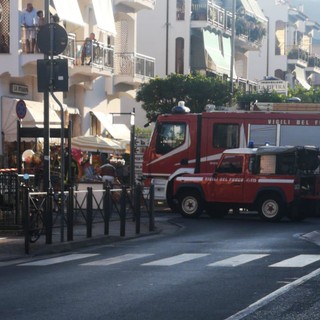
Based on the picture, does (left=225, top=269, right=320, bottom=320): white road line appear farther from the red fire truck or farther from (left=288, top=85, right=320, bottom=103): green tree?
(left=288, top=85, right=320, bottom=103): green tree

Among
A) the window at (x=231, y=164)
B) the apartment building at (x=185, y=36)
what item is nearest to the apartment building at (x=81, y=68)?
the window at (x=231, y=164)

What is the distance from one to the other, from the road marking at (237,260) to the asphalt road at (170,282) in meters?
0.02

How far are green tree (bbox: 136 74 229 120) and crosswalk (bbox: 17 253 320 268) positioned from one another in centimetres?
2821

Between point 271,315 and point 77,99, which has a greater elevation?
point 77,99

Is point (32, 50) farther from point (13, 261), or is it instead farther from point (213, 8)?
point (213, 8)

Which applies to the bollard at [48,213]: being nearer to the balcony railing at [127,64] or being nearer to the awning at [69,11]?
the awning at [69,11]

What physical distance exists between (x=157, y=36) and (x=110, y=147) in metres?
22.2

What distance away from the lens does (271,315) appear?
412 inches

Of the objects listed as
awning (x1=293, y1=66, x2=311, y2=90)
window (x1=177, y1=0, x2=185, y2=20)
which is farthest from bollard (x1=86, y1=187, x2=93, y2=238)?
awning (x1=293, y1=66, x2=311, y2=90)

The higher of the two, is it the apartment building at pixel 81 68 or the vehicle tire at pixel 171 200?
the apartment building at pixel 81 68

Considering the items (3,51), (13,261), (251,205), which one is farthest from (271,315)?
(3,51)

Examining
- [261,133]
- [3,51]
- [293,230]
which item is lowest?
[293,230]

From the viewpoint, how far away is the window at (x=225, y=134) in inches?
1314

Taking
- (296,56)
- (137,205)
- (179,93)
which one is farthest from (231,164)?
(296,56)
